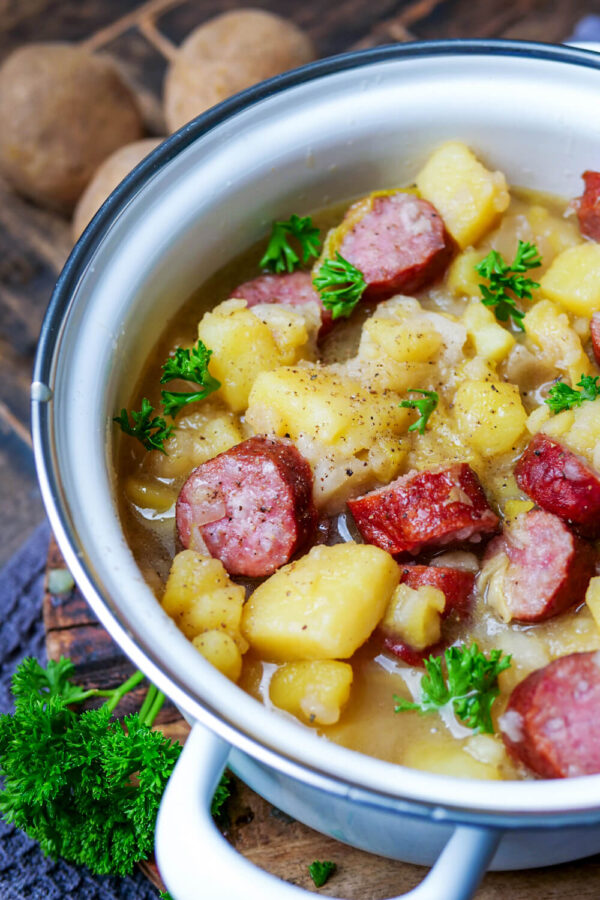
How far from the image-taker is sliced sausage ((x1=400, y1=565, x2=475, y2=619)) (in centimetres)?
198

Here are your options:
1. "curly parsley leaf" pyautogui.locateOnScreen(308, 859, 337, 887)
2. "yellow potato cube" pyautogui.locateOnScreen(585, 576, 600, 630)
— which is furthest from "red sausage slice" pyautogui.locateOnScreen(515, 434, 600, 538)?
"curly parsley leaf" pyautogui.locateOnScreen(308, 859, 337, 887)

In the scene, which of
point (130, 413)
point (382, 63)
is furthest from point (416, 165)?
point (130, 413)

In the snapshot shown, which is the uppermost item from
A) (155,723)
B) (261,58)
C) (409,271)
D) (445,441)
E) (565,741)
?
(261,58)

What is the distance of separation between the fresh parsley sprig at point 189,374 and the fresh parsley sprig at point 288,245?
410 millimetres

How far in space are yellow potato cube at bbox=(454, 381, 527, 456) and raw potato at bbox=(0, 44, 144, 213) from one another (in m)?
2.06

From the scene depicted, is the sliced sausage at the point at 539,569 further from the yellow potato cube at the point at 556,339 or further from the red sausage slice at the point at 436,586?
the yellow potato cube at the point at 556,339

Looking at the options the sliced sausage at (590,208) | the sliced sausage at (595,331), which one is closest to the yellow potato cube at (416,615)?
the sliced sausage at (595,331)

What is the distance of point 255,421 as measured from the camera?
85.2 inches

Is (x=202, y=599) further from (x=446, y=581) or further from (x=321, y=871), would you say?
(x=321, y=871)

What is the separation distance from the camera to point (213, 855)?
1591 millimetres

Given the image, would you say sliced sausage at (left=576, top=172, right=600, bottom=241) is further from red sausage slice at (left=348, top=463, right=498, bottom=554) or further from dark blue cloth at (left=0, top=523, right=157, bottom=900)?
dark blue cloth at (left=0, top=523, right=157, bottom=900)

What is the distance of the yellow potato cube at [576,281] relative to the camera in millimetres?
2273

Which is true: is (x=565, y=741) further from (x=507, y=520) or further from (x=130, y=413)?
(x=130, y=413)

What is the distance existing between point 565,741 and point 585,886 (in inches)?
23.1
